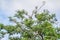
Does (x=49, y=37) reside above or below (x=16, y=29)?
below

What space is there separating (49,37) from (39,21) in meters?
1.54

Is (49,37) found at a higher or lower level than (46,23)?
lower

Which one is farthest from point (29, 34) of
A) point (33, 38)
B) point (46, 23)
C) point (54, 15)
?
point (54, 15)

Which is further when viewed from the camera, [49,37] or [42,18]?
[42,18]

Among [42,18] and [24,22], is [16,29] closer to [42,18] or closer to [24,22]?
[24,22]

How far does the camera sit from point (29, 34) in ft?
49.4

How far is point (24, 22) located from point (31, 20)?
50 cm

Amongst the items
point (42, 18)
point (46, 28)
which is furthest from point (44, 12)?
point (46, 28)

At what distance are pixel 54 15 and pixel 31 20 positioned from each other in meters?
1.70

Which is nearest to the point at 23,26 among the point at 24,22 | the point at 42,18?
the point at 24,22

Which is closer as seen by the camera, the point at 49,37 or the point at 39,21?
the point at 49,37

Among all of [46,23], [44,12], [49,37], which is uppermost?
[44,12]

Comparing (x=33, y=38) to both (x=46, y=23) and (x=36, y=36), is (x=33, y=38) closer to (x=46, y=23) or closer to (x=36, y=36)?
(x=36, y=36)

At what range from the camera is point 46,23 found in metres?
15.1
